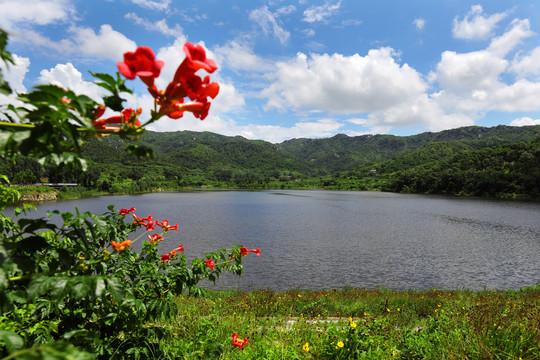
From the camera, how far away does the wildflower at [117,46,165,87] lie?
1072mm

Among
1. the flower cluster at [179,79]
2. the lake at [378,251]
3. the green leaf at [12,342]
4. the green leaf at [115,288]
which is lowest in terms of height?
the lake at [378,251]

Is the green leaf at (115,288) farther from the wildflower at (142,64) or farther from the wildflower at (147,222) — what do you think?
the wildflower at (147,222)

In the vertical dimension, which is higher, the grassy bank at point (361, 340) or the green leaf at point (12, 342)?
the green leaf at point (12, 342)

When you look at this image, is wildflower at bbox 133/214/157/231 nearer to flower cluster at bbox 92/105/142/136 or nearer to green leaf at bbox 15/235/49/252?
green leaf at bbox 15/235/49/252

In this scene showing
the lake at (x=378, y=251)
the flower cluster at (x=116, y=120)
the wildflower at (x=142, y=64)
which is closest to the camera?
the wildflower at (x=142, y=64)

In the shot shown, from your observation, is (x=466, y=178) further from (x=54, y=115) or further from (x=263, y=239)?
(x=54, y=115)

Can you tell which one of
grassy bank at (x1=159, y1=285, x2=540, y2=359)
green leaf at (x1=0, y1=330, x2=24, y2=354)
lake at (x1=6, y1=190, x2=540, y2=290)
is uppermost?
green leaf at (x1=0, y1=330, x2=24, y2=354)

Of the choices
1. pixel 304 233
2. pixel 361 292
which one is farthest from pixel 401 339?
pixel 304 233

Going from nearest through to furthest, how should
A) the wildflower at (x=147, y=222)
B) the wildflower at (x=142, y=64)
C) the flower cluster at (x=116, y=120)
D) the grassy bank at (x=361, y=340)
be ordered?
the wildflower at (x=142, y=64) → the flower cluster at (x=116, y=120) → the wildflower at (x=147, y=222) → the grassy bank at (x=361, y=340)

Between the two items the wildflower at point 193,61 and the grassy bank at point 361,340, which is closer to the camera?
the wildflower at point 193,61

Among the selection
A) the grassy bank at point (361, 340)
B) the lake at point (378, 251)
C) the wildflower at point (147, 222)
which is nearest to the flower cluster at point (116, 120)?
the wildflower at point (147, 222)

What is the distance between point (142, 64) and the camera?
3.59 ft

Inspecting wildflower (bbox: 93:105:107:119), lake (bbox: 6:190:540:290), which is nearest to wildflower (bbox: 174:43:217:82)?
wildflower (bbox: 93:105:107:119)

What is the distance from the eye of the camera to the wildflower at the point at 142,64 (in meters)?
1.07
